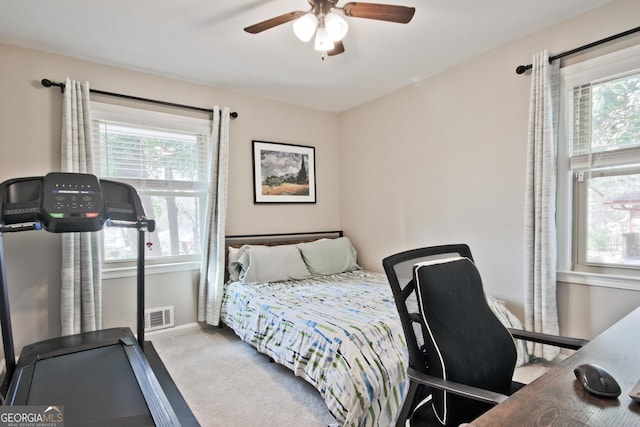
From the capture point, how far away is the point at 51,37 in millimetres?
2557

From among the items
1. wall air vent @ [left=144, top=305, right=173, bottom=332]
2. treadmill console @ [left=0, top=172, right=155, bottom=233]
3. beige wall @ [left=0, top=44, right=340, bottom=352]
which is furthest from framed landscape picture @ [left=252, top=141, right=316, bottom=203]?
treadmill console @ [left=0, top=172, right=155, bottom=233]

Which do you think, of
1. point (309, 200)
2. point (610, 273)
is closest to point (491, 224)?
point (610, 273)

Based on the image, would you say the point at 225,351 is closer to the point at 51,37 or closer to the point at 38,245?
the point at 38,245

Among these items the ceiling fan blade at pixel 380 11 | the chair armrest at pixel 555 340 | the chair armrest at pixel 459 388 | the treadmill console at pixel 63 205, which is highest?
the ceiling fan blade at pixel 380 11

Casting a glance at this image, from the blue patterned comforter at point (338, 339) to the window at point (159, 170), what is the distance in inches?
34.9

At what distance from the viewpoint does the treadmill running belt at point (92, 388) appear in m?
1.56

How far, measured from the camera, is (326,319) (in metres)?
2.24

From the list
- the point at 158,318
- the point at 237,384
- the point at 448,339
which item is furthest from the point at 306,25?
the point at 158,318

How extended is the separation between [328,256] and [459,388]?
109 inches

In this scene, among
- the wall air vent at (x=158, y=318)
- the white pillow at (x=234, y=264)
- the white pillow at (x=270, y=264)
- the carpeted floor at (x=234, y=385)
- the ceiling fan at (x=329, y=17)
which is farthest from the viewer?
the white pillow at (x=234, y=264)

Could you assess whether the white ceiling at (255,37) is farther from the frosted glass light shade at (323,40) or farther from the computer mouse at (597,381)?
the computer mouse at (597,381)

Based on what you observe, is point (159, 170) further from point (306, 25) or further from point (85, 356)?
point (306, 25)

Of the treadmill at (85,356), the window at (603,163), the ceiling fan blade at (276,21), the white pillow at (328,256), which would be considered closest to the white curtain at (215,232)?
the treadmill at (85,356)

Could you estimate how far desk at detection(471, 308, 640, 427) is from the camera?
78cm
